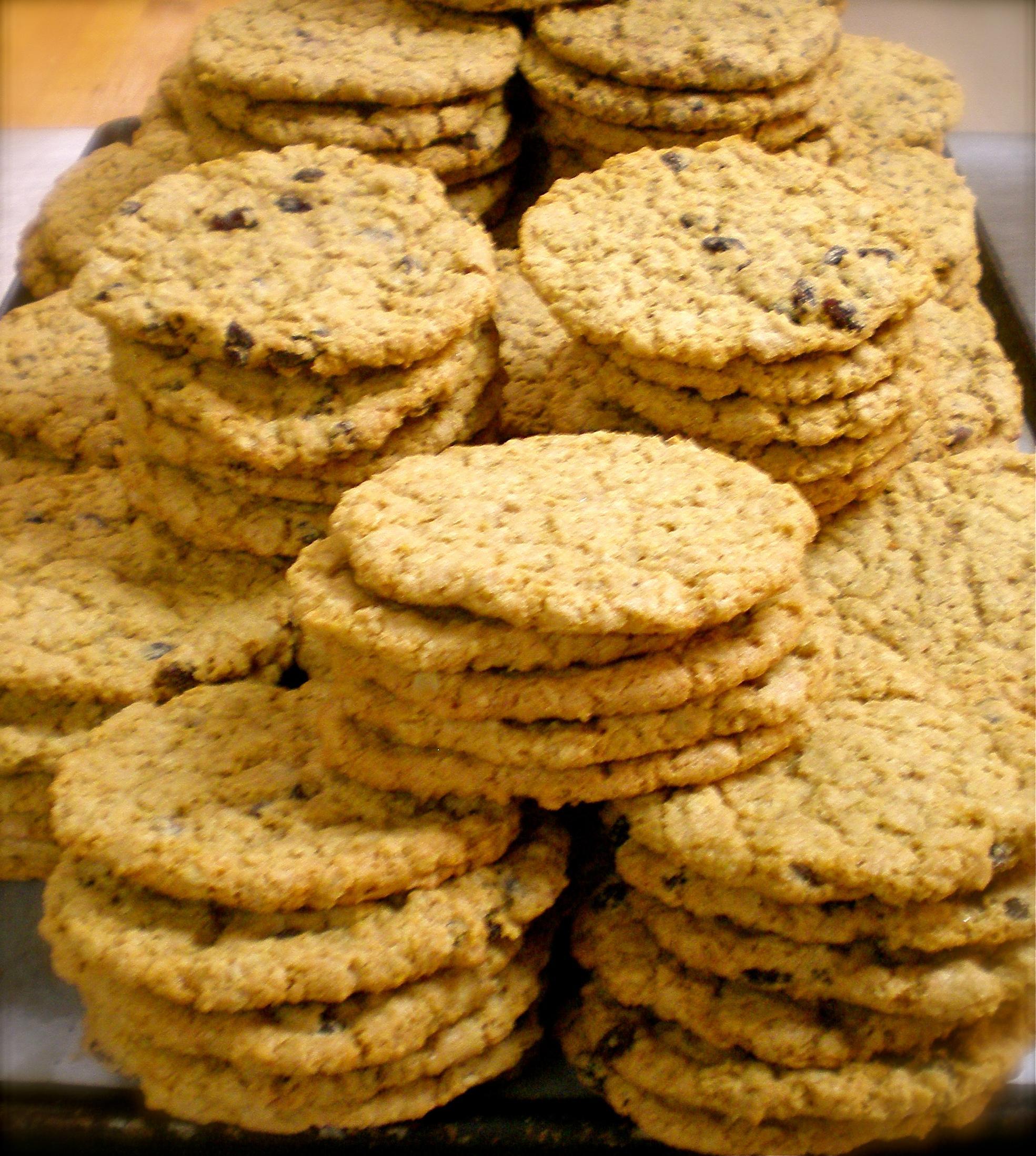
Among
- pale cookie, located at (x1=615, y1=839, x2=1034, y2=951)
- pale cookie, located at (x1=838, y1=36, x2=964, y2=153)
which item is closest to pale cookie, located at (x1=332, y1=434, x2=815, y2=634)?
pale cookie, located at (x1=615, y1=839, x2=1034, y2=951)

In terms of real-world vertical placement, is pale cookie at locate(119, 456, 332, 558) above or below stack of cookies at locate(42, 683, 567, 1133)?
above

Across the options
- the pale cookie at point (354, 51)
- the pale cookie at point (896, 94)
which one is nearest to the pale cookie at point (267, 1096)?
the pale cookie at point (354, 51)

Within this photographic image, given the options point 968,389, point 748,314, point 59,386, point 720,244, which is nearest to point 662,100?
point 720,244

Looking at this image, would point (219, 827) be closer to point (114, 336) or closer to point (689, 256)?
point (114, 336)

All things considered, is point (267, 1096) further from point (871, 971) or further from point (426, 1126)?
point (871, 971)

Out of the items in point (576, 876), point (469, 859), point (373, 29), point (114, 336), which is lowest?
point (576, 876)

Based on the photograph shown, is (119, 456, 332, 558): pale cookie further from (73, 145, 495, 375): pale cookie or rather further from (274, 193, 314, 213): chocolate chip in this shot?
(274, 193, 314, 213): chocolate chip

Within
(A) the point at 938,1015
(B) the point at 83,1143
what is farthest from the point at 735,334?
(B) the point at 83,1143
